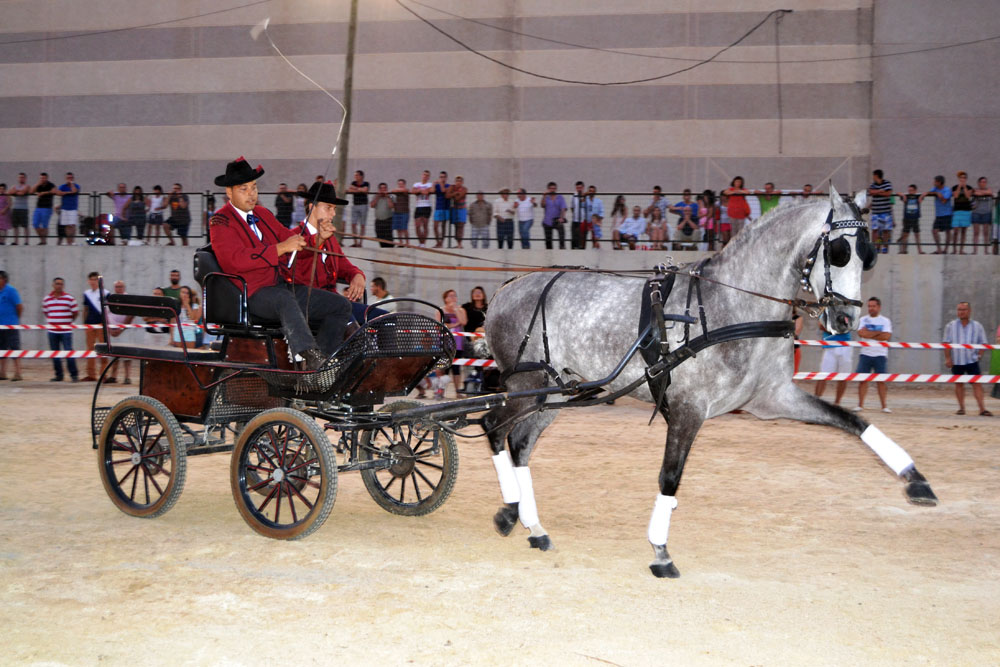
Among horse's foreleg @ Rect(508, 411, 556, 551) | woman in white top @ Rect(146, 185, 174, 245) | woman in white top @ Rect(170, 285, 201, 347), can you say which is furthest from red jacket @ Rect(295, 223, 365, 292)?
woman in white top @ Rect(146, 185, 174, 245)

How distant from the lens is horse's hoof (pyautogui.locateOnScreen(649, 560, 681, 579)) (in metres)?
5.45

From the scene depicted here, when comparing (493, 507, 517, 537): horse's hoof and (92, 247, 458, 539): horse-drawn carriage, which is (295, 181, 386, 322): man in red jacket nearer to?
(92, 247, 458, 539): horse-drawn carriage

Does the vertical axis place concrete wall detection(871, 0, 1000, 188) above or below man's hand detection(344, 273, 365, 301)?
above

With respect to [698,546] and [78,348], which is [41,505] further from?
[78,348]

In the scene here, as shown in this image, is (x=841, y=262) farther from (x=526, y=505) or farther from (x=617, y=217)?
(x=617, y=217)

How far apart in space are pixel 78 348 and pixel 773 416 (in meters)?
17.2

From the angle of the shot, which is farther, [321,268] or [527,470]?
[321,268]

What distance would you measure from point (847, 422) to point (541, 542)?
1.97 metres

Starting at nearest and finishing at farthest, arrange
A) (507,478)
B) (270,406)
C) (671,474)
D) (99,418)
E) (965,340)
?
(671,474) → (507,478) → (270,406) → (99,418) → (965,340)

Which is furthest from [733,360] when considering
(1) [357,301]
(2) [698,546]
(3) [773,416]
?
(1) [357,301]

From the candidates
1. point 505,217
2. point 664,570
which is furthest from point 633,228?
point 664,570

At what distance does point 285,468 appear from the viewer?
6277mm

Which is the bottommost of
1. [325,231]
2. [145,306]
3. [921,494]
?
[921,494]

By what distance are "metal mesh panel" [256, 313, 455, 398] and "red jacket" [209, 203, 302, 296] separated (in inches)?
25.5
